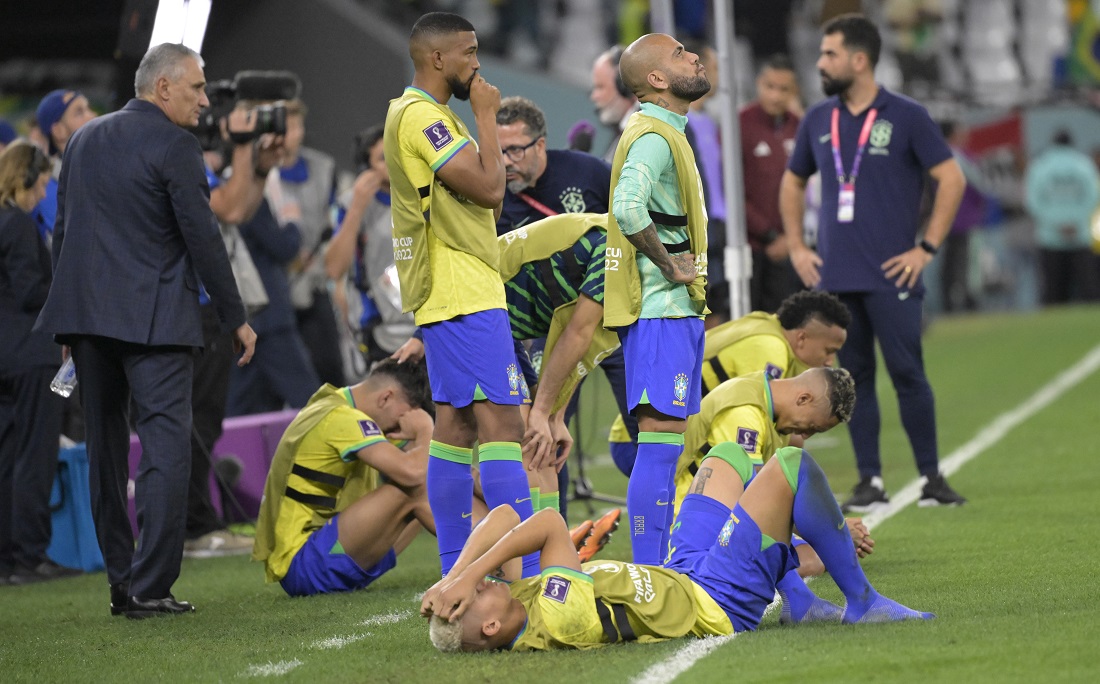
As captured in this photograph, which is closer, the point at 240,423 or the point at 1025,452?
the point at 240,423

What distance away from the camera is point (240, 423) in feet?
30.7

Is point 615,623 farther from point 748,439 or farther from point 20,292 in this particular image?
point 20,292

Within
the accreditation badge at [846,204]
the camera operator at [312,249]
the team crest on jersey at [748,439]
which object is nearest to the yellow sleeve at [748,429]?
the team crest on jersey at [748,439]

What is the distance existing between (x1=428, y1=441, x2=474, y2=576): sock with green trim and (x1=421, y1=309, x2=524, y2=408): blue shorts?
211 millimetres

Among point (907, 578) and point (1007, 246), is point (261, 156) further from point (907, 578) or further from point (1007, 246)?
Answer: point (1007, 246)

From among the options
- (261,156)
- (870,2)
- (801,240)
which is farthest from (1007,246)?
(261,156)

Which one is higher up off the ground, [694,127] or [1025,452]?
[694,127]

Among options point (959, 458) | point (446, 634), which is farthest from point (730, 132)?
point (446, 634)

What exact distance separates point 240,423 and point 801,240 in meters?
3.28

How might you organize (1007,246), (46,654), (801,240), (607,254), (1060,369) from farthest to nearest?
(1007,246) < (1060,369) < (801,240) < (607,254) < (46,654)

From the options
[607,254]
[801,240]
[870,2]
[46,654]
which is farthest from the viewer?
[870,2]

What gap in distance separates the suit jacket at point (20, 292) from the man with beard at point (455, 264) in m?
2.81

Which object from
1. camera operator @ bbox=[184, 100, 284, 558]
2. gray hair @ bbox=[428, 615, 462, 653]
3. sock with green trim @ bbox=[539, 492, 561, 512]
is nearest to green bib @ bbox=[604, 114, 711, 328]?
sock with green trim @ bbox=[539, 492, 561, 512]

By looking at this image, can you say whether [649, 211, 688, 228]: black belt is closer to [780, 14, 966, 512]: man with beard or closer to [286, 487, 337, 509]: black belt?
[286, 487, 337, 509]: black belt
